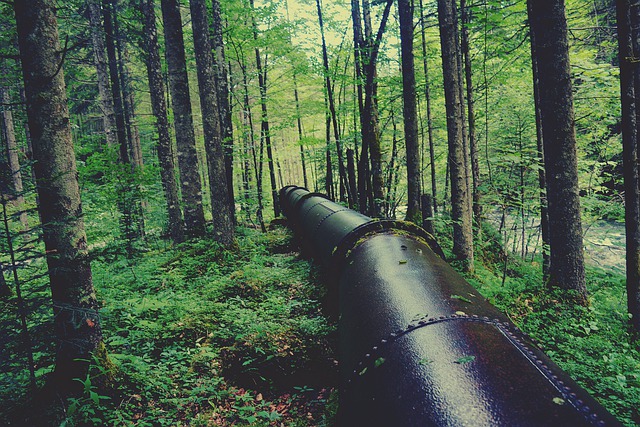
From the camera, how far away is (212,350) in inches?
167

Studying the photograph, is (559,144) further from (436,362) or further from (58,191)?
(58,191)

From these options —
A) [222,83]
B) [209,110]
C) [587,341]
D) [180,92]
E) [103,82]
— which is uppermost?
[103,82]

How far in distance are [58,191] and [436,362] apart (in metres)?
3.39

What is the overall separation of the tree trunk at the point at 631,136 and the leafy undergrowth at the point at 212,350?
4.01 m

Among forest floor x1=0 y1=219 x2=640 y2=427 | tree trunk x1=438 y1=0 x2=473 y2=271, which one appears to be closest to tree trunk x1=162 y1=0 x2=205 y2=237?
forest floor x1=0 y1=219 x2=640 y2=427

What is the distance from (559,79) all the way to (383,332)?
463 centimetres

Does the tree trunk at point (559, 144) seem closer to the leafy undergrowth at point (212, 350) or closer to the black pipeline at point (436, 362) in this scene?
the black pipeline at point (436, 362)

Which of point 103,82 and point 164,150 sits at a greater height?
point 103,82

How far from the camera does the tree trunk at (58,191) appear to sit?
2.91 m

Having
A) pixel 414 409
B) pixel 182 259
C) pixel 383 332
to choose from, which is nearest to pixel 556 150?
pixel 383 332

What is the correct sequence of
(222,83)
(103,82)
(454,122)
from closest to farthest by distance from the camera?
(454,122), (222,83), (103,82)

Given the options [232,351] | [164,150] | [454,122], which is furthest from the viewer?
[164,150]

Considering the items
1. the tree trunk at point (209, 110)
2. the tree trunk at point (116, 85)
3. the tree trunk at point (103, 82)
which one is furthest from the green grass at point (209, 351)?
the tree trunk at point (116, 85)

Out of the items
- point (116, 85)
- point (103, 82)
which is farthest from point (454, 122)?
point (116, 85)
